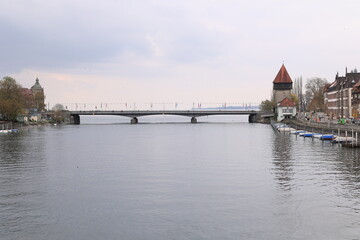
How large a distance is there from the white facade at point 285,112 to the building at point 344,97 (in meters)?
12.5

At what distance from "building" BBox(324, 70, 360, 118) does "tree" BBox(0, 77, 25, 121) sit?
9341cm

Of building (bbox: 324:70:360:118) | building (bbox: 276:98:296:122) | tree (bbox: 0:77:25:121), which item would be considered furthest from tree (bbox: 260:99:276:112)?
tree (bbox: 0:77:25:121)

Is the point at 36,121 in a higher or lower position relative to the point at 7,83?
lower

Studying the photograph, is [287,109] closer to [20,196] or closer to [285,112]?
[285,112]

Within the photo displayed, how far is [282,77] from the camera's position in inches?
7731

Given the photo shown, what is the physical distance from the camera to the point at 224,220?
26141 mm

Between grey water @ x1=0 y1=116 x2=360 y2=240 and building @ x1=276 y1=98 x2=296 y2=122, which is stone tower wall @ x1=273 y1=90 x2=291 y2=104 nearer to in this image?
building @ x1=276 y1=98 x2=296 y2=122

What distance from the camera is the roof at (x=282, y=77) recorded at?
196 meters

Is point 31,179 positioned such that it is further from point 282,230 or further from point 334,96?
point 334,96

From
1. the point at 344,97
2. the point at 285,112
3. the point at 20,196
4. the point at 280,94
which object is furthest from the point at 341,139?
the point at 280,94

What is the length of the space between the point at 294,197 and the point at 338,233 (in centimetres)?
837

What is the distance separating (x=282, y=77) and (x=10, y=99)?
371 ft

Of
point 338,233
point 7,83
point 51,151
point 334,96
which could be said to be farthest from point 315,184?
point 7,83

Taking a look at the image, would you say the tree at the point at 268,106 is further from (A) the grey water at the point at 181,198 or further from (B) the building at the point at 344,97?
(A) the grey water at the point at 181,198
